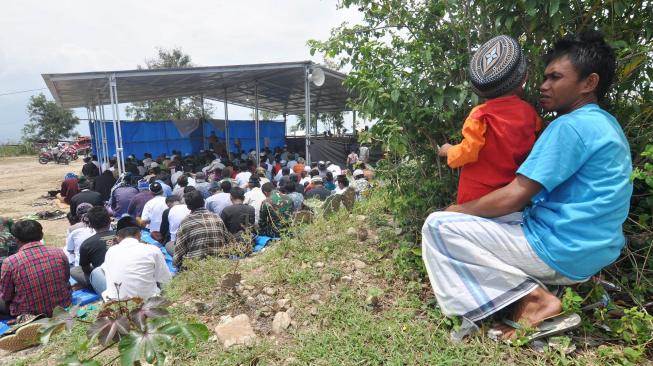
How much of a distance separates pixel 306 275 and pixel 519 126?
→ 1974 millimetres

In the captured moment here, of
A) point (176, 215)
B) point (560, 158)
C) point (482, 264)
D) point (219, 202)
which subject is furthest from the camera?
point (219, 202)

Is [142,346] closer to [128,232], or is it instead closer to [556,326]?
[556,326]

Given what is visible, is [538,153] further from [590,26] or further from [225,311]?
[225,311]

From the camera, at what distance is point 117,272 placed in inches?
141

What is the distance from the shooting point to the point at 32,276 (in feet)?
12.7

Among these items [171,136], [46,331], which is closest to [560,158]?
[46,331]

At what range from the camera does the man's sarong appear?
190 cm

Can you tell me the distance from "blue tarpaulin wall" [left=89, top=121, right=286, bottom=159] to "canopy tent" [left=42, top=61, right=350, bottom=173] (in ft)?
3.25

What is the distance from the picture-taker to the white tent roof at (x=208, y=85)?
9.62 metres

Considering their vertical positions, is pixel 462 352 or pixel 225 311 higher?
pixel 462 352

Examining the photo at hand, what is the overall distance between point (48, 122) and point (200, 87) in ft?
75.0

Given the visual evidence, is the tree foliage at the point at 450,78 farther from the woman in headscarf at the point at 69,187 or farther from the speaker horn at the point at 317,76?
the woman in headscarf at the point at 69,187

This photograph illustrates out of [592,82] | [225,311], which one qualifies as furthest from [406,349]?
[592,82]

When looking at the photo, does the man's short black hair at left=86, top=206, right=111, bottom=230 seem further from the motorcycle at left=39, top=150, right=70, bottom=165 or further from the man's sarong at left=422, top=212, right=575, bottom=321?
the motorcycle at left=39, top=150, right=70, bottom=165
